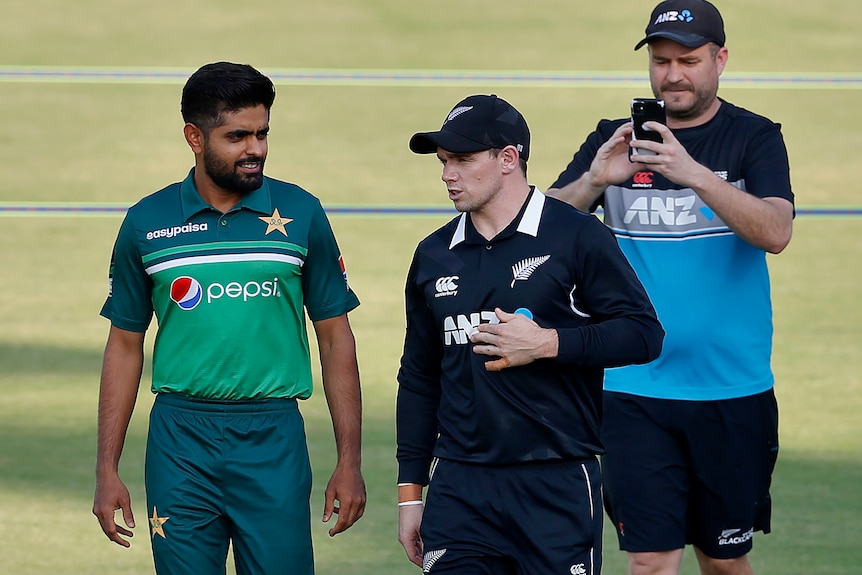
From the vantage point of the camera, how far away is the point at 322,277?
5520 millimetres

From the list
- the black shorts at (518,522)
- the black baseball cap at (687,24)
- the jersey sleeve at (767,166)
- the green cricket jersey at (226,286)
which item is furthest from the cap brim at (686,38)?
the black shorts at (518,522)

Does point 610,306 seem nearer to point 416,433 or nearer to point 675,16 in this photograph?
point 416,433

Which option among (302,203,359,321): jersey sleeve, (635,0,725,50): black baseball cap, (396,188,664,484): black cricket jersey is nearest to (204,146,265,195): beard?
(302,203,359,321): jersey sleeve

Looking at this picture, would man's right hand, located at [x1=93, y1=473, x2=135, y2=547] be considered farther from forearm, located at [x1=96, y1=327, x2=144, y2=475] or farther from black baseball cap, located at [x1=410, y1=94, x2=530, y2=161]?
black baseball cap, located at [x1=410, y1=94, x2=530, y2=161]

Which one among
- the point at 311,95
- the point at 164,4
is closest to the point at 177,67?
the point at 311,95

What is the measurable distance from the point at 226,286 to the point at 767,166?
2127 millimetres

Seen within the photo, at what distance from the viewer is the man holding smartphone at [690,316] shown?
20.8ft

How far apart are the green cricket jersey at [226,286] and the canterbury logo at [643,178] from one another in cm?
146

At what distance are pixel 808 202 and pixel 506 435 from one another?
486 inches

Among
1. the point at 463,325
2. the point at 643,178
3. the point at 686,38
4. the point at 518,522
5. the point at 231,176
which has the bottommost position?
the point at 518,522

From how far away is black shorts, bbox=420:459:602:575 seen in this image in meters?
5.11

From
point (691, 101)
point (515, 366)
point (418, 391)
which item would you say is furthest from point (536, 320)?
point (691, 101)

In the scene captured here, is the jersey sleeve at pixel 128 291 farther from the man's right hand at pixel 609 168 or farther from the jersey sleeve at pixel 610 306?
the man's right hand at pixel 609 168

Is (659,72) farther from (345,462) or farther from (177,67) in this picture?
(177,67)
